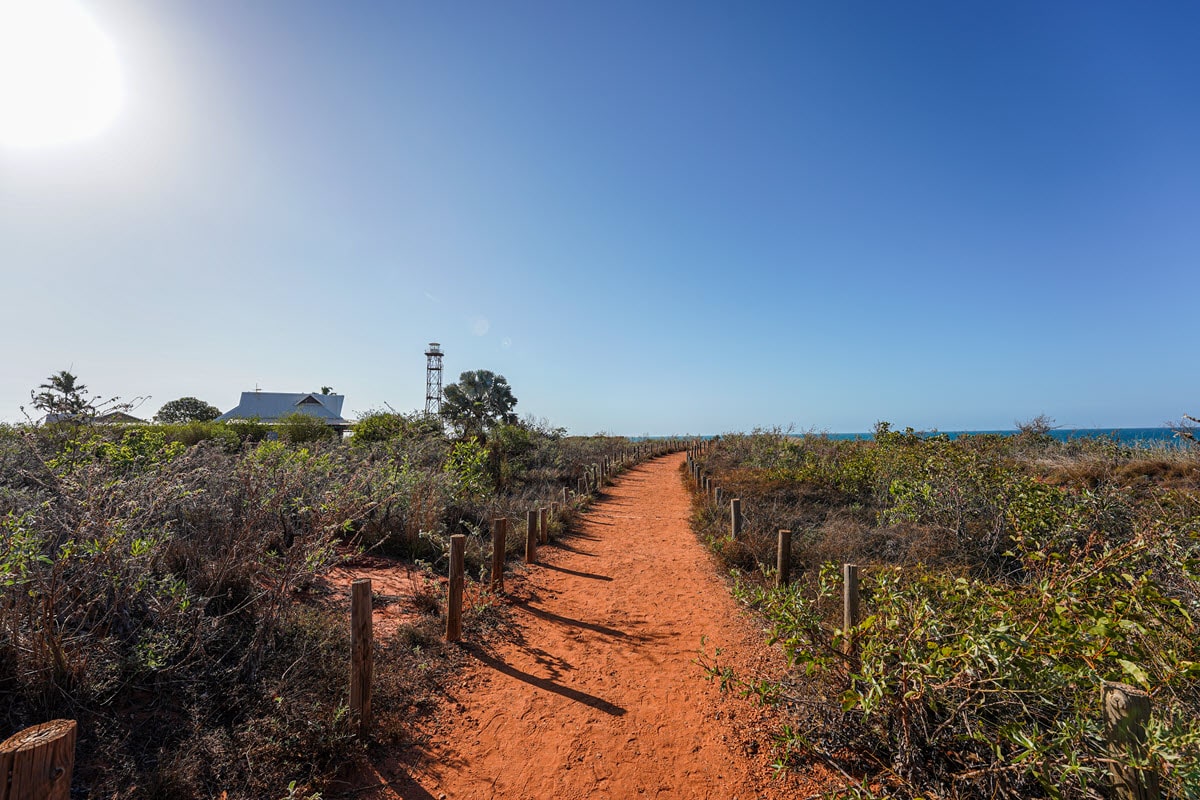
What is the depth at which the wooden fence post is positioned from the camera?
1.52 meters

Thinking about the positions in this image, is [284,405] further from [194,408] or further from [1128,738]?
[1128,738]

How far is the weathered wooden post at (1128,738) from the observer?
1932 mm

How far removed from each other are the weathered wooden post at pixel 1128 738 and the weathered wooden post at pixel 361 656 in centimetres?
425

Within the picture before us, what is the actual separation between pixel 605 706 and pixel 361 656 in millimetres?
2138

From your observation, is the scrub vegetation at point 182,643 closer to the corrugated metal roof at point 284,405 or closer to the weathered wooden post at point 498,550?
the weathered wooden post at point 498,550

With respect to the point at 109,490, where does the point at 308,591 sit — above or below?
below

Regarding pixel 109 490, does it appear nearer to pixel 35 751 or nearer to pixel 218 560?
pixel 218 560

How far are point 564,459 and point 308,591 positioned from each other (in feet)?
50.7

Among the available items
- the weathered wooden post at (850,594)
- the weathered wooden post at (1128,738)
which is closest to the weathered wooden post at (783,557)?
the weathered wooden post at (850,594)

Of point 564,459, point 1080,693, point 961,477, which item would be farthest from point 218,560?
point 564,459

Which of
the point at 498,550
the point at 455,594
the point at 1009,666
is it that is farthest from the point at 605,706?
the point at 1009,666

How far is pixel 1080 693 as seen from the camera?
245 centimetres

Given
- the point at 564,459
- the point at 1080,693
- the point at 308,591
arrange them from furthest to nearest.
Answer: the point at 564,459
the point at 308,591
the point at 1080,693

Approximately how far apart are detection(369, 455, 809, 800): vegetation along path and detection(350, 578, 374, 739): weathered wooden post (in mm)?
498
